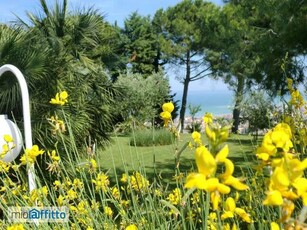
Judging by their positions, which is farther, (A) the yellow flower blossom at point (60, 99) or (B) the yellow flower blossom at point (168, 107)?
(A) the yellow flower blossom at point (60, 99)

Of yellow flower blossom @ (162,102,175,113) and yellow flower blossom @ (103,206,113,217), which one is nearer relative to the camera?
yellow flower blossom @ (162,102,175,113)

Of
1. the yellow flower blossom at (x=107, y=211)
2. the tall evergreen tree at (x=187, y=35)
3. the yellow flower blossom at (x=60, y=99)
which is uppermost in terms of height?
the tall evergreen tree at (x=187, y=35)

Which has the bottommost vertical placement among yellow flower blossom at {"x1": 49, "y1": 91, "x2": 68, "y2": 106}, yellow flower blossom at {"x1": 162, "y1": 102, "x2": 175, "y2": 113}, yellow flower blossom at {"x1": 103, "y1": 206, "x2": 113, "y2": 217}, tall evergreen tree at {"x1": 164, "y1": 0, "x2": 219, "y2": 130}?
yellow flower blossom at {"x1": 103, "y1": 206, "x2": 113, "y2": 217}

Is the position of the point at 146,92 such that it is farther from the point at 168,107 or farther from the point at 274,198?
the point at 274,198

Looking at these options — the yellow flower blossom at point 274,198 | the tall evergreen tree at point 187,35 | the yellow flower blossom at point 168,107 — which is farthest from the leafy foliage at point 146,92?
the yellow flower blossom at point 274,198

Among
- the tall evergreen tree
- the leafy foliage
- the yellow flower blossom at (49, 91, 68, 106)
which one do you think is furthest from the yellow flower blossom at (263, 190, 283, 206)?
the tall evergreen tree

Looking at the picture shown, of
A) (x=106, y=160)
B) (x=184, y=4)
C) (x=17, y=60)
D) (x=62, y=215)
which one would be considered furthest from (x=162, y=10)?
(x=62, y=215)

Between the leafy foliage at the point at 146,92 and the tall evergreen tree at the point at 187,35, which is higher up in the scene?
the tall evergreen tree at the point at 187,35

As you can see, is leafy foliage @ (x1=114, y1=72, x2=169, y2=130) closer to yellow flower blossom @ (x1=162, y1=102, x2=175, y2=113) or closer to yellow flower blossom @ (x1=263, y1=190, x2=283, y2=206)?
yellow flower blossom @ (x1=162, y1=102, x2=175, y2=113)

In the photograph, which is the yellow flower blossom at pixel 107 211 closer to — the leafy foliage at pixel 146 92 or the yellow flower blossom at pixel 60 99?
the yellow flower blossom at pixel 60 99

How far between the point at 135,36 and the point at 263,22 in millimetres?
19633

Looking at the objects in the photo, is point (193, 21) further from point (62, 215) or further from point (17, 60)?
point (62, 215)

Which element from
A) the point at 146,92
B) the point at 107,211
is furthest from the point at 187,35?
the point at 107,211

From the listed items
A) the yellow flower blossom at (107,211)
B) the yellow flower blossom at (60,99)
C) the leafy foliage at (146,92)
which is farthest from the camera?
the leafy foliage at (146,92)
